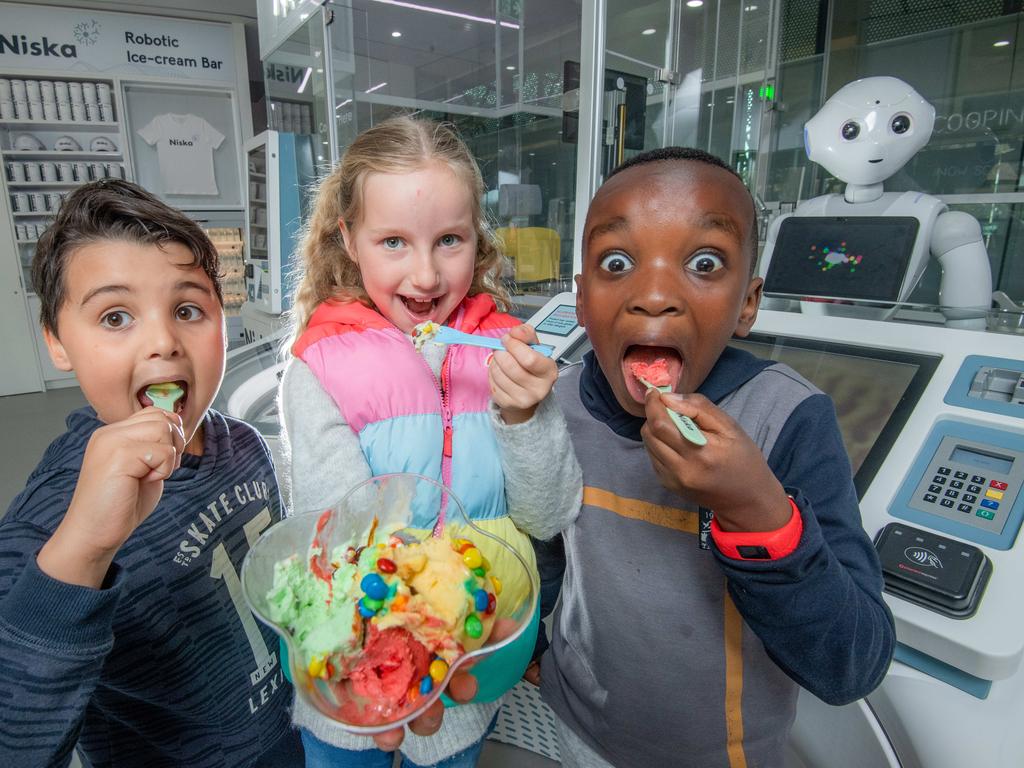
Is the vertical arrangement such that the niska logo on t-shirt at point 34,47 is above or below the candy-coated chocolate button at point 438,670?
above

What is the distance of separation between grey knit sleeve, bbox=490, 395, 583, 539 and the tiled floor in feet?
10.4

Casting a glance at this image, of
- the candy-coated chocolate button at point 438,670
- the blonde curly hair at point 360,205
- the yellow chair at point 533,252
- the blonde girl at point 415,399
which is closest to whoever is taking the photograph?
the candy-coated chocolate button at point 438,670

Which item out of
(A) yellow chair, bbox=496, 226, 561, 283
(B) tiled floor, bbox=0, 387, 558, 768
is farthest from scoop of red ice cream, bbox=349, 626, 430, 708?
(B) tiled floor, bbox=0, 387, 558, 768

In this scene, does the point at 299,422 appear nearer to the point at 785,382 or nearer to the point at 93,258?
the point at 93,258

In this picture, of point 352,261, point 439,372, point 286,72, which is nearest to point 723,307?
point 439,372

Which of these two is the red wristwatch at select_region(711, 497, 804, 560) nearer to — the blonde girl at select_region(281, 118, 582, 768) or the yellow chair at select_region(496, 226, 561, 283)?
the blonde girl at select_region(281, 118, 582, 768)

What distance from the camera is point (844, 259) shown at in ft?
4.63

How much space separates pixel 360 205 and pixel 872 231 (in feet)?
4.03

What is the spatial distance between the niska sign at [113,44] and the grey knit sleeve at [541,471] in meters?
6.80

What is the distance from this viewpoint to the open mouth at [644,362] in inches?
27.4

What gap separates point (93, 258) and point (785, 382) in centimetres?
84

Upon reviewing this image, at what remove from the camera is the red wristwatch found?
545 mm

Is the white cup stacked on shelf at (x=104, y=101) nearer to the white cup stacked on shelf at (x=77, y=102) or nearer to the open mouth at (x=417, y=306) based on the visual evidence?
the white cup stacked on shelf at (x=77, y=102)

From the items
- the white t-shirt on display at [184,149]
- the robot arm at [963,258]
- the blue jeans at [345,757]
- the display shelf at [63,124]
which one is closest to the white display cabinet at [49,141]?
the display shelf at [63,124]
